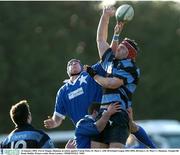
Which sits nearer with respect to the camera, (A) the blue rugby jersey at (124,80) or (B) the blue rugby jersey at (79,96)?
(A) the blue rugby jersey at (124,80)

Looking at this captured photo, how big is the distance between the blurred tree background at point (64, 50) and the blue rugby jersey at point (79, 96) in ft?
107

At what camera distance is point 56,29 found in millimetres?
50625

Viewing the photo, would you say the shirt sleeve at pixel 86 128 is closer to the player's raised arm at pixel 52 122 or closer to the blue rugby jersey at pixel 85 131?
the blue rugby jersey at pixel 85 131

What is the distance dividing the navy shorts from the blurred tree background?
3412 cm

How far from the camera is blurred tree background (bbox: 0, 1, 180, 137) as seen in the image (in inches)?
1876

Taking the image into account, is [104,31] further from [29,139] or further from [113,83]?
[29,139]

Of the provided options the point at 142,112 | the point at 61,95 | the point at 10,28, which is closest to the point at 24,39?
the point at 10,28

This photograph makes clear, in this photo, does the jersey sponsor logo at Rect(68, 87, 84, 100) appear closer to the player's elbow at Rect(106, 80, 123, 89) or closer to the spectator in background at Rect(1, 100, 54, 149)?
the spectator in background at Rect(1, 100, 54, 149)

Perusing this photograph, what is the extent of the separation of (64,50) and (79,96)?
118 ft

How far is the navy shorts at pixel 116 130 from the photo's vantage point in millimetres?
12070

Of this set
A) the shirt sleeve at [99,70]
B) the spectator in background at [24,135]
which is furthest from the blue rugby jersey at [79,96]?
the spectator in background at [24,135]

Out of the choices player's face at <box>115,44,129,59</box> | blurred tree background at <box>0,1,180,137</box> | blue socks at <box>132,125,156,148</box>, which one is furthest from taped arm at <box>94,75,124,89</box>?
blurred tree background at <box>0,1,180,137</box>

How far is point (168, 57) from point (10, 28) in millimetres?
11368

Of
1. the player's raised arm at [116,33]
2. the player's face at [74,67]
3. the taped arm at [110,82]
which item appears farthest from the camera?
the player's face at [74,67]
